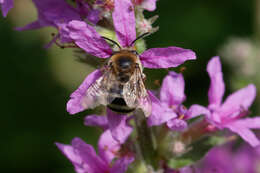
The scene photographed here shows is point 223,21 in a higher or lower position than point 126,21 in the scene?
lower

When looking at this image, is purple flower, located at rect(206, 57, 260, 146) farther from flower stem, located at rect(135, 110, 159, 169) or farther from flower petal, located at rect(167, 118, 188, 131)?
flower stem, located at rect(135, 110, 159, 169)

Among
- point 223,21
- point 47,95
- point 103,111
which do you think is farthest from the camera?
point 223,21

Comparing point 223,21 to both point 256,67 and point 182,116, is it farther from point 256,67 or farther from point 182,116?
point 182,116

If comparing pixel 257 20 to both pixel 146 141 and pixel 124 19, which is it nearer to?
pixel 146 141

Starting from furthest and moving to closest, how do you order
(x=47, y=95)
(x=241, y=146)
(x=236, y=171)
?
(x=47, y=95)
(x=241, y=146)
(x=236, y=171)

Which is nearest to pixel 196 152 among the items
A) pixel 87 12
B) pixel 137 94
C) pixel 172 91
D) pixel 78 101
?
pixel 172 91

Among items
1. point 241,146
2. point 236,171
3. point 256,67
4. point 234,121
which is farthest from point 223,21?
point 234,121

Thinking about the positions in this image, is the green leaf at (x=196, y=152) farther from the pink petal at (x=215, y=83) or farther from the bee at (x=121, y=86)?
the bee at (x=121, y=86)
